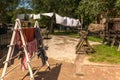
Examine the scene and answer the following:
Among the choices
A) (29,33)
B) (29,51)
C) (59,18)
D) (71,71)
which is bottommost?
(71,71)

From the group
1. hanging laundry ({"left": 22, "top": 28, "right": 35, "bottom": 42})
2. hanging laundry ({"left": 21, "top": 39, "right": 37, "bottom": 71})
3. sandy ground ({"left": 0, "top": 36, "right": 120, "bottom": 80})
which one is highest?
hanging laundry ({"left": 22, "top": 28, "right": 35, "bottom": 42})

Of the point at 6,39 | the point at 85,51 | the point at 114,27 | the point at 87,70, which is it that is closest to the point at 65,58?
the point at 85,51

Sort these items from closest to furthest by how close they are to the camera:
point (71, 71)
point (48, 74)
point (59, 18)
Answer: point (48, 74), point (71, 71), point (59, 18)

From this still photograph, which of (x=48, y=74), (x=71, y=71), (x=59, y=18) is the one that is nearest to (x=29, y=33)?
(x=48, y=74)

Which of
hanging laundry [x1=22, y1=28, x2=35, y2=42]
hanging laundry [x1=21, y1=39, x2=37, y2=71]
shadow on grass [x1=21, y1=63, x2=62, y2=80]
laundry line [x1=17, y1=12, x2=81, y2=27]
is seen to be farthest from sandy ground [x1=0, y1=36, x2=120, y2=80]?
laundry line [x1=17, y1=12, x2=81, y2=27]

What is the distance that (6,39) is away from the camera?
15.9m

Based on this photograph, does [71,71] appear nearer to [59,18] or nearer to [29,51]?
[29,51]

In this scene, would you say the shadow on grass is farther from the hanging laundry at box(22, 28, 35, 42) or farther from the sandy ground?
the hanging laundry at box(22, 28, 35, 42)

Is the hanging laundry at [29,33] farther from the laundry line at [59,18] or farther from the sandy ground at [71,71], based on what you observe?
the laundry line at [59,18]

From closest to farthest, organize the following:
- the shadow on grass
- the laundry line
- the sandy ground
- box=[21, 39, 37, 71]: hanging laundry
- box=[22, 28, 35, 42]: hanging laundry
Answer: box=[22, 28, 35, 42]: hanging laundry, box=[21, 39, 37, 71]: hanging laundry, the shadow on grass, the sandy ground, the laundry line

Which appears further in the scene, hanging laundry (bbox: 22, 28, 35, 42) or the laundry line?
the laundry line

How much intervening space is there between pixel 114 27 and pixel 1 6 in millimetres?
10005

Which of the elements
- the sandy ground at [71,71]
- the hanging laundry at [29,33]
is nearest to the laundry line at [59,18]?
the sandy ground at [71,71]

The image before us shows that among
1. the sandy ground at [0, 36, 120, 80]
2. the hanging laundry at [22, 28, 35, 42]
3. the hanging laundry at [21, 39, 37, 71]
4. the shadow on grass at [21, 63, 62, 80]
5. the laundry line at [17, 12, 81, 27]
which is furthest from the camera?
the laundry line at [17, 12, 81, 27]
